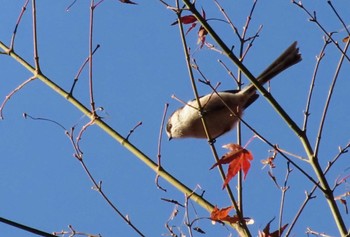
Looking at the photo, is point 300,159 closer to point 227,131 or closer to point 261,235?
point 261,235

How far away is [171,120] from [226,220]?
2.37 meters

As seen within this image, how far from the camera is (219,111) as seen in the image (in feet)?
12.6

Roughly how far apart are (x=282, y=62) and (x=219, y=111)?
0.57 meters

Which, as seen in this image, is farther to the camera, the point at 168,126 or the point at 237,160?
the point at 168,126

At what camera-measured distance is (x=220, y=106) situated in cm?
385

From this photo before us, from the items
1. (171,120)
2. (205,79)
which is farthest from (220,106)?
(205,79)

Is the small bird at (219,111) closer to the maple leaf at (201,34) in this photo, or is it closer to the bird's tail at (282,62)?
the bird's tail at (282,62)

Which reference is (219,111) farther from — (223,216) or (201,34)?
(223,216)

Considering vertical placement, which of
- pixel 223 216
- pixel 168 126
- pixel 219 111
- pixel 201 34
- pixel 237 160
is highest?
pixel 168 126

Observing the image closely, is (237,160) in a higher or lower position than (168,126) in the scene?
lower

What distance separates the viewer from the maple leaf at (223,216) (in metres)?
2.13

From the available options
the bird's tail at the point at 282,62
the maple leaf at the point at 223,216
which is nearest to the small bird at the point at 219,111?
the bird's tail at the point at 282,62

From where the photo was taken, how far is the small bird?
3570mm

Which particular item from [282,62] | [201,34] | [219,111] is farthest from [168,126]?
[201,34]
